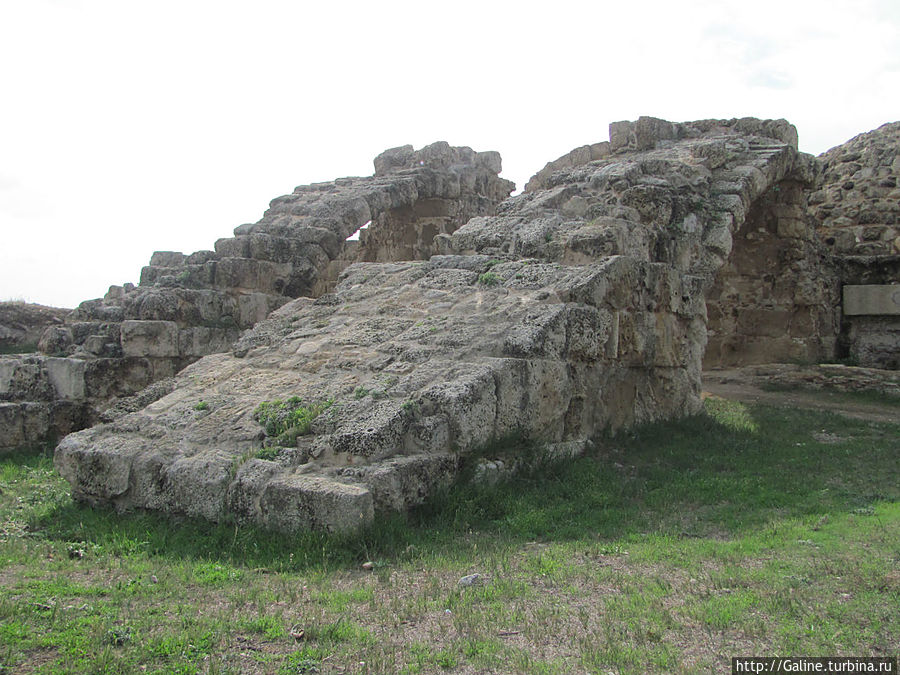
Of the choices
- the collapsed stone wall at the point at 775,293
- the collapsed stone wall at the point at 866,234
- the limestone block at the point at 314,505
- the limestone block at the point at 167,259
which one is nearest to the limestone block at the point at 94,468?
the limestone block at the point at 314,505

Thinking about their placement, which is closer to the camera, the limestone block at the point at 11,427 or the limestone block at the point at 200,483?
the limestone block at the point at 200,483

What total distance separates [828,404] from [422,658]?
26.4 ft

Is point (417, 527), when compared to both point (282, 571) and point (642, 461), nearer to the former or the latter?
point (282, 571)

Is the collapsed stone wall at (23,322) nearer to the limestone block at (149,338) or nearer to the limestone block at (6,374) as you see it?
the limestone block at (6,374)

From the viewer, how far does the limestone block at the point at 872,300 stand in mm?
13000

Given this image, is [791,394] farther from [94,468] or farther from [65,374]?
[65,374]

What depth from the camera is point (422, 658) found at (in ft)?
10.2

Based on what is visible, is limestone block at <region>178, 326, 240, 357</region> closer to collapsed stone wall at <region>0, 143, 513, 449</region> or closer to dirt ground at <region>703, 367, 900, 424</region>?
collapsed stone wall at <region>0, 143, 513, 449</region>

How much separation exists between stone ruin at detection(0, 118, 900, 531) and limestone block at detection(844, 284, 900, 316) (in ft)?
0.13

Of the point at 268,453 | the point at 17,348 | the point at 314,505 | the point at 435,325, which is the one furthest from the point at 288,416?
the point at 17,348

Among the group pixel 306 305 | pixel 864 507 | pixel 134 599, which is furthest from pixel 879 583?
pixel 306 305

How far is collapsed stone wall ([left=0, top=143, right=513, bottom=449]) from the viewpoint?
847cm

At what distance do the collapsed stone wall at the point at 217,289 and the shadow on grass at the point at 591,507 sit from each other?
2044 millimetres

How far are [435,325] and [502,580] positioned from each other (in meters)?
2.92
